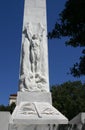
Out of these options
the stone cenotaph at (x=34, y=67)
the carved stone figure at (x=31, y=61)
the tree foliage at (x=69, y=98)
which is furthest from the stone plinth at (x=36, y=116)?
the tree foliage at (x=69, y=98)

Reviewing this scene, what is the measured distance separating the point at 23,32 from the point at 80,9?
25.0ft

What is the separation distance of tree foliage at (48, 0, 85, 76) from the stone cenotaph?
3.45 m

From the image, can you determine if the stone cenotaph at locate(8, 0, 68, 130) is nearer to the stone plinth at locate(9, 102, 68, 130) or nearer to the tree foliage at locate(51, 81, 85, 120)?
the stone plinth at locate(9, 102, 68, 130)

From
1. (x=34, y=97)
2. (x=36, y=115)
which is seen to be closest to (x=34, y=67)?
(x=34, y=97)

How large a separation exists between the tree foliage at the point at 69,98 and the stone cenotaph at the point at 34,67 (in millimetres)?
19078

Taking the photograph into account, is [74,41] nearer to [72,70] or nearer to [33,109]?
[72,70]

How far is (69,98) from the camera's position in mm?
36781

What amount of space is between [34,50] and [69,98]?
22.1 metres

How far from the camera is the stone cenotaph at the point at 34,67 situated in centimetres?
Result: 1287

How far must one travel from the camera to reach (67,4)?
31.8ft

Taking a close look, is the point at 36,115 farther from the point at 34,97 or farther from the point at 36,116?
the point at 34,97

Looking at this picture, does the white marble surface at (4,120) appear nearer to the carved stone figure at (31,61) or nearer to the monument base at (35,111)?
the monument base at (35,111)

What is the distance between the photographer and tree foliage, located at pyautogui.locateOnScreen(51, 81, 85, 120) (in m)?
34.6

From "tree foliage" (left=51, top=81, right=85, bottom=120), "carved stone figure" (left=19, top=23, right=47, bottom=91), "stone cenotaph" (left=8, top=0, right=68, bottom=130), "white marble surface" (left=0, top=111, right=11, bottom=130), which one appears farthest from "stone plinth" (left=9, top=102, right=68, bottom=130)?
"tree foliage" (left=51, top=81, right=85, bottom=120)
